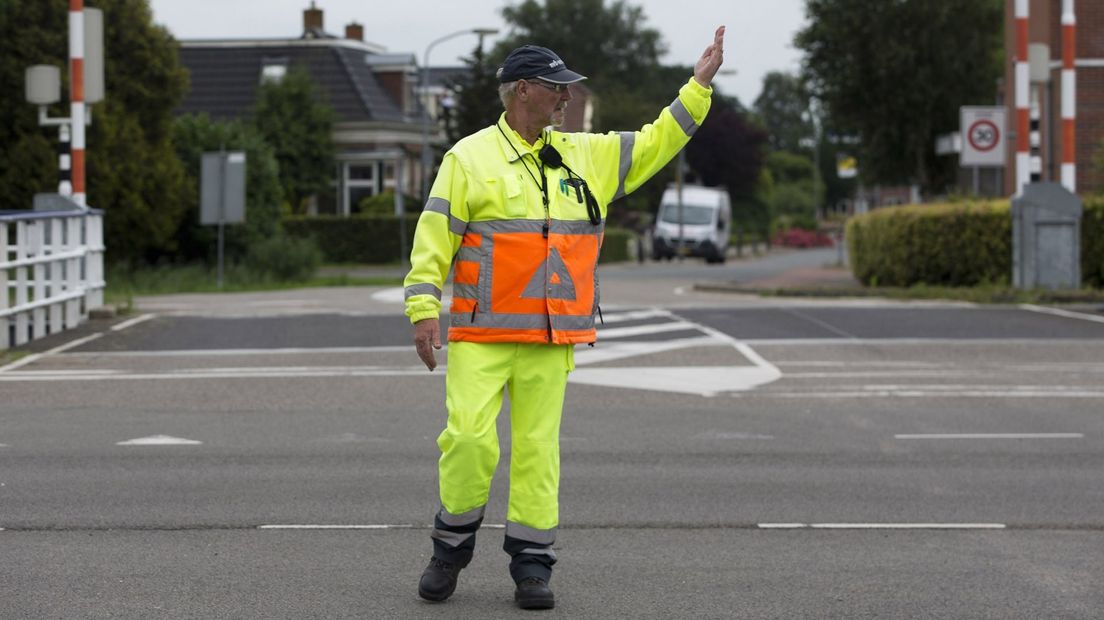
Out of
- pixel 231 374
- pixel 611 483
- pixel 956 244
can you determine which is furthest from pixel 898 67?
pixel 611 483

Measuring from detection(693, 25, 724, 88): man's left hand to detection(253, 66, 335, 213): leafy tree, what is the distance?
51.2 m

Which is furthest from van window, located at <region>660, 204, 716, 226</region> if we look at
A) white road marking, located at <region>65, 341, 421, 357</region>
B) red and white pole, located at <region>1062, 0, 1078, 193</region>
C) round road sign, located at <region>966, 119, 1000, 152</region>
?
white road marking, located at <region>65, 341, 421, 357</region>

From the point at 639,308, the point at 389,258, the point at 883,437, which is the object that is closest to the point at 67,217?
the point at 639,308

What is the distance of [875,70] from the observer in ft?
149

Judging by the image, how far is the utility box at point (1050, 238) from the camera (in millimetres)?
23547

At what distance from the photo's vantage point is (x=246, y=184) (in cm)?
4209

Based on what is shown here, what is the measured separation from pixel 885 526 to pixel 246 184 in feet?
120

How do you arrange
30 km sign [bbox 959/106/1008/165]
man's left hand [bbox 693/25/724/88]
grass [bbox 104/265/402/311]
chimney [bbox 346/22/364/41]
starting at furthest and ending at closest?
chimney [bbox 346/22/364/41] < grass [bbox 104/265/402/311] < 30 km sign [bbox 959/106/1008/165] < man's left hand [bbox 693/25/724/88]

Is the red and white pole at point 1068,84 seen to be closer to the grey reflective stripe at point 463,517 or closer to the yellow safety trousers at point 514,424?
the yellow safety trousers at point 514,424

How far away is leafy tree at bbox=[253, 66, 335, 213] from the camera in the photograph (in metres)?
56.7

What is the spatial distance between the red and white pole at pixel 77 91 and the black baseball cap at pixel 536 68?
13718 millimetres

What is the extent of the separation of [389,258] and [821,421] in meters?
44.8

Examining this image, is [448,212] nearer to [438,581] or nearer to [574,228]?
[574,228]

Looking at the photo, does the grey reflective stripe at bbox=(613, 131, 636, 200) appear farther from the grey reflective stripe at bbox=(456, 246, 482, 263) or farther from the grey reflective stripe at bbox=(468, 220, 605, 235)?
the grey reflective stripe at bbox=(456, 246, 482, 263)
